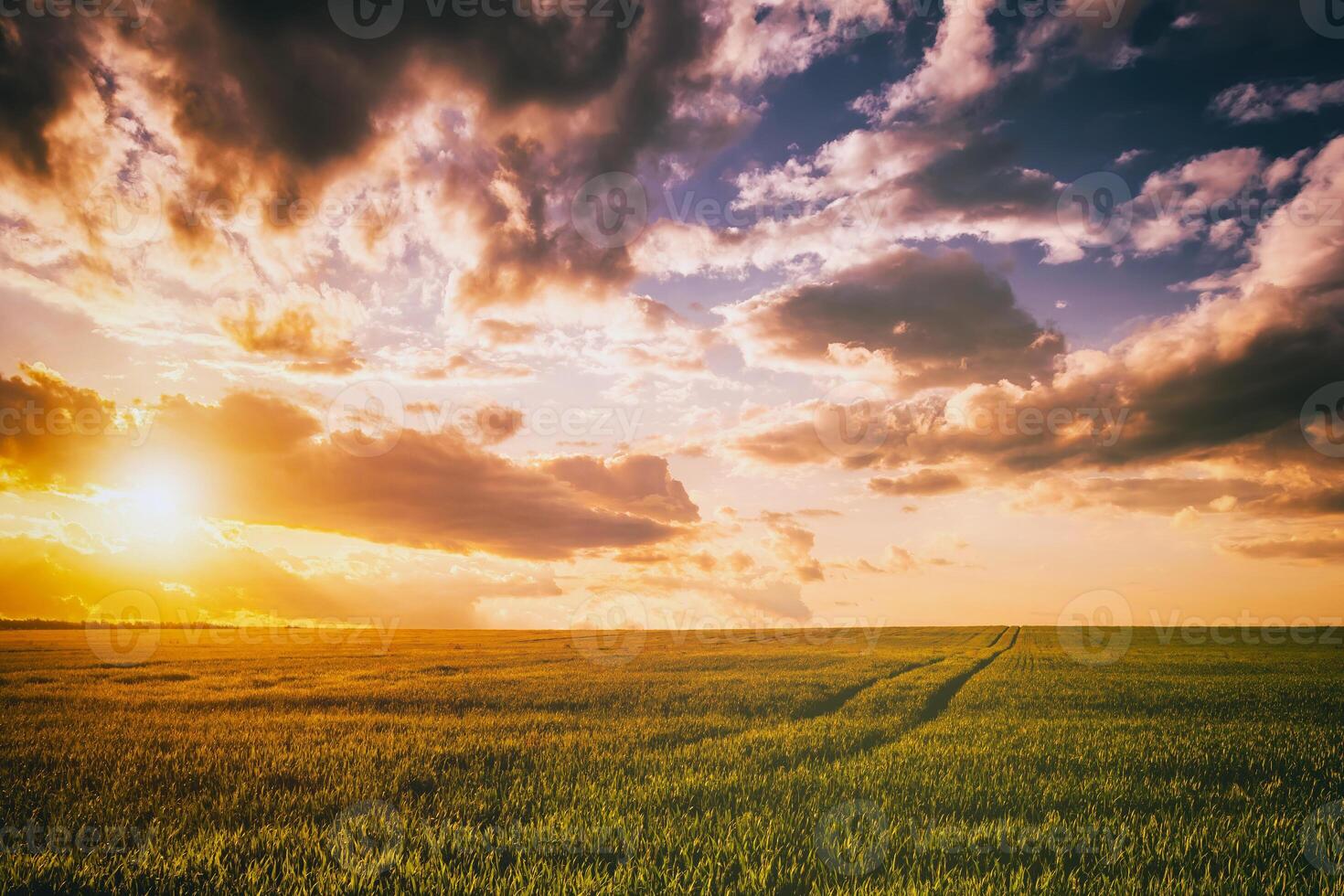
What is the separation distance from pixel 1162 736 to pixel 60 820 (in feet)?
58.9

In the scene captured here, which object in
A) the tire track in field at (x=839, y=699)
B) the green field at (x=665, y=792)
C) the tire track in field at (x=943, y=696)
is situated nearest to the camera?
the green field at (x=665, y=792)

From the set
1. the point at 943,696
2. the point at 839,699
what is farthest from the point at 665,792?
the point at 943,696

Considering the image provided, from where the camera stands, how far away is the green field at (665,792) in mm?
5484

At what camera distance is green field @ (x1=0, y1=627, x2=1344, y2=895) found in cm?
548

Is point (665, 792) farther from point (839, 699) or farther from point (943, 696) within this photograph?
point (943, 696)

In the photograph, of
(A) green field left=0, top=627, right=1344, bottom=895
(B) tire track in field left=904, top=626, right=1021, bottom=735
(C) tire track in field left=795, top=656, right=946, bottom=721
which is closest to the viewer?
(A) green field left=0, top=627, right=1344, bottom=895

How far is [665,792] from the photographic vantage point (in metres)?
7.88

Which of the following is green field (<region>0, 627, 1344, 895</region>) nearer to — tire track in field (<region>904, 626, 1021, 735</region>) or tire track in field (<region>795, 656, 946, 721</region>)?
tire track in field (<region>795, 656, 946, 721</region>)

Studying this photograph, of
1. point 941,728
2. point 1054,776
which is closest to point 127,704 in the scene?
point 941,728

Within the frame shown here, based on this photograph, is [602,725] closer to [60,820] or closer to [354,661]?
[60,820]

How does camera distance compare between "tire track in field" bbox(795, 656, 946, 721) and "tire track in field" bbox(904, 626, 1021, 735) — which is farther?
"tire track in field" bbox(795, 656, 946, 721)

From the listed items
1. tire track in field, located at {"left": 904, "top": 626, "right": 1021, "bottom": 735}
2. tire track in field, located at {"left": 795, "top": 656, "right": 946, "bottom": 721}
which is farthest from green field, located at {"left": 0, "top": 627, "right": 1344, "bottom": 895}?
tire track in field, located at {"left": 904, "top": 626, "right": 1021, "bottom": 735}

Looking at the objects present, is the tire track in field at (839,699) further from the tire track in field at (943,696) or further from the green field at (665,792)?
the tire track in field at (943,696)

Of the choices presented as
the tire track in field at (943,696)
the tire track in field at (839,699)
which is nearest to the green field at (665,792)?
the tire track in field at (839,699)
